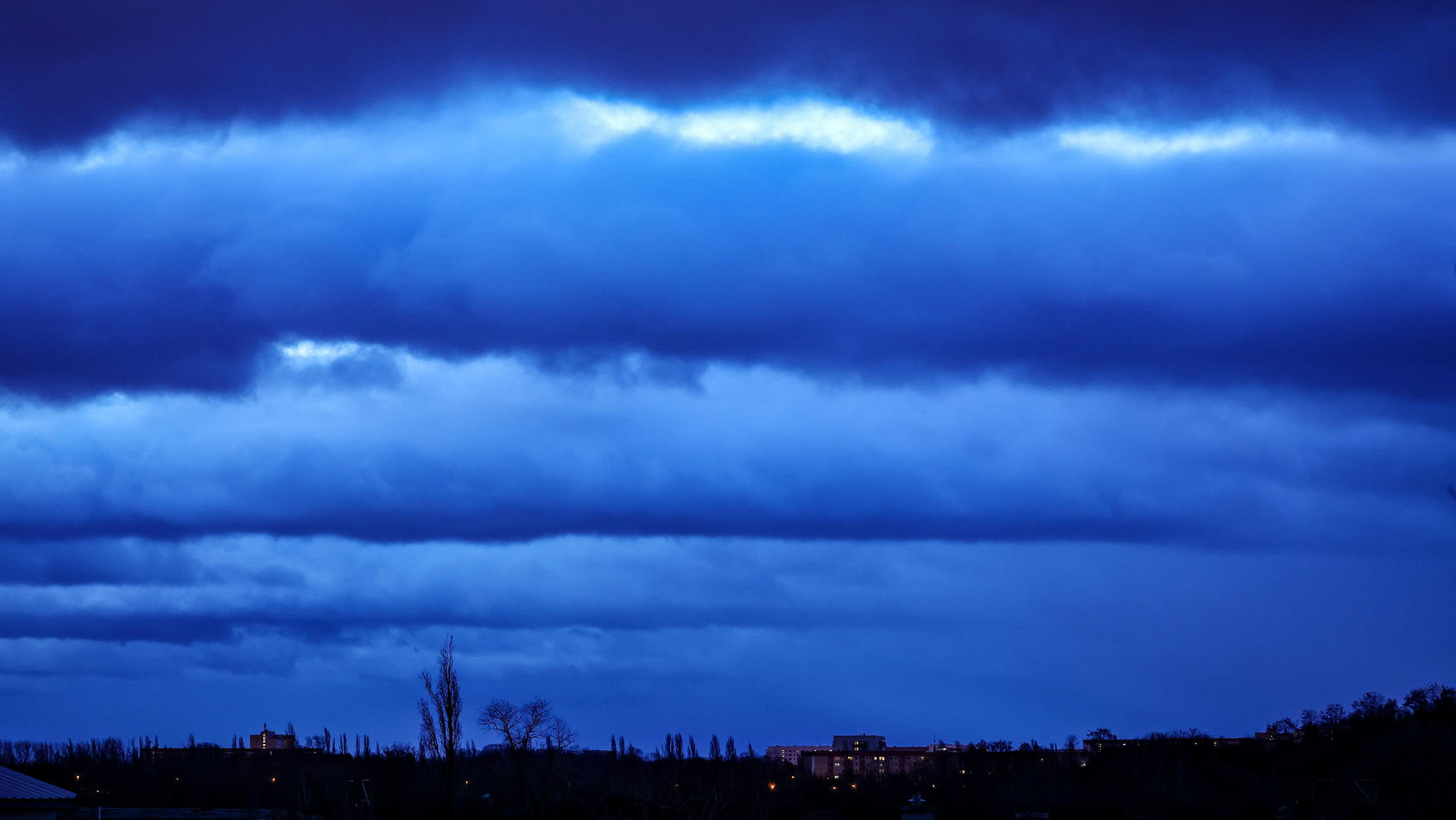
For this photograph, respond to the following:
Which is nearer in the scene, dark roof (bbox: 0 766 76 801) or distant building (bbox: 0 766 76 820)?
distant building (bbox: 0 766 76 820)

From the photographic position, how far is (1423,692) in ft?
441

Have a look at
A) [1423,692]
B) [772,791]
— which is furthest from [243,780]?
[1423,692]

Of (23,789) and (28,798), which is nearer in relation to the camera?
(28,798)

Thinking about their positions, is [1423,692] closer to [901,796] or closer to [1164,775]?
[1164,775]

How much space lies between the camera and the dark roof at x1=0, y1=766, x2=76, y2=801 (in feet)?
184

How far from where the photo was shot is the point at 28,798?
56.2m

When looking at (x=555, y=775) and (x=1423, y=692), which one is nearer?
(x=555, y=775)

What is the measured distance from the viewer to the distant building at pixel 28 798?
56.0 meters

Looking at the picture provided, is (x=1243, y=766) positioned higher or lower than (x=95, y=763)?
lower

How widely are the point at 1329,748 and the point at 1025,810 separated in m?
25.1

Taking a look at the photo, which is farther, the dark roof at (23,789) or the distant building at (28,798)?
the dark roof at (23,789)

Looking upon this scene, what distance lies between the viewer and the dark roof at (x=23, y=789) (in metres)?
56.2

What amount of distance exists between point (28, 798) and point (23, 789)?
3.80 feet

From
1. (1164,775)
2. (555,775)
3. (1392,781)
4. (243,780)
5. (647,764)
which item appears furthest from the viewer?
(647,764)
